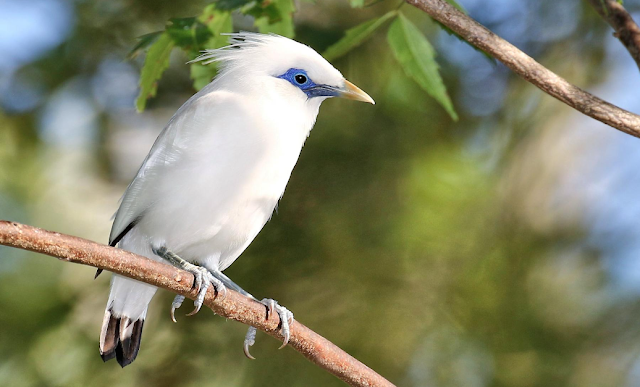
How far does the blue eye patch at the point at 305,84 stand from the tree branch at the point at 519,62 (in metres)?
0.61

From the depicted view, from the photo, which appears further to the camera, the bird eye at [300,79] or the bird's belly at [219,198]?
the bird eye at [300,79]

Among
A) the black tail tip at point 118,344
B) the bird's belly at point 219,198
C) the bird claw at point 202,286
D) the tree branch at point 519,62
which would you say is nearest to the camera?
the tree branch at point 519,62

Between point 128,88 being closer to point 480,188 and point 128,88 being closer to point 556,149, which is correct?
point 480,188

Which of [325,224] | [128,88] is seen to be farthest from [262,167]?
[128,88]

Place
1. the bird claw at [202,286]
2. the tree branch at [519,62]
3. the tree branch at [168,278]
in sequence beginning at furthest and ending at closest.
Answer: the bird claw at [202,286] < the tree branch at [519,62] < the tree branch at [168,278]

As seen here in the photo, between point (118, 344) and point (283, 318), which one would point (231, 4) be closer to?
point (283, 318)

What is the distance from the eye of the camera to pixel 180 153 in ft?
7.20

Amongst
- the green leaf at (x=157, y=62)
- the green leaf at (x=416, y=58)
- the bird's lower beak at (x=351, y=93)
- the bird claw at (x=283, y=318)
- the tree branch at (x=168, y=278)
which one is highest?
the green leaf at (x=416, y=58)

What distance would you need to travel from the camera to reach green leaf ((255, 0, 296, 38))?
6.50 ft

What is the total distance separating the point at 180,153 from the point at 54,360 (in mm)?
1537

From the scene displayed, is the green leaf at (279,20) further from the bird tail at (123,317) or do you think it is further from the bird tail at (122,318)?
the bird tail at (122,318)

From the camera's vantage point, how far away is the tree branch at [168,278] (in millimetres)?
1372

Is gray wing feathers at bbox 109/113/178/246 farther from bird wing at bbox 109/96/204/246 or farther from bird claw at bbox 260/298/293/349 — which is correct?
bird claw at bbox 260/298/293/349

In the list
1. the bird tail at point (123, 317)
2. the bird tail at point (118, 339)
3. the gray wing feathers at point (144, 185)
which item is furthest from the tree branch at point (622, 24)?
the bird tail at point (118, 339)
